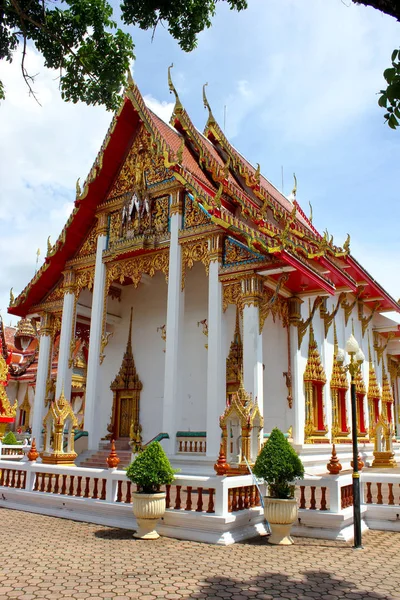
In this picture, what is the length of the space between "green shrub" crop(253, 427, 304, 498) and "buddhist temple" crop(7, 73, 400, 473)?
4.77 ft

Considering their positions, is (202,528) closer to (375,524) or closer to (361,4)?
(375,524)

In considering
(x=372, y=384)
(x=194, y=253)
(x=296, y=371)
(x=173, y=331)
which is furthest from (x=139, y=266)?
(x=372, y=384)

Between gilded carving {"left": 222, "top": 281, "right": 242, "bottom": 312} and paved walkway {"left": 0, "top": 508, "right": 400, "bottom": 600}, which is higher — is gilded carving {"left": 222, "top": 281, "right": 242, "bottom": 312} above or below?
above

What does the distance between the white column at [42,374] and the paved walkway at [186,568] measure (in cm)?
590

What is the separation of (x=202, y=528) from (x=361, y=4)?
4887 millimetres

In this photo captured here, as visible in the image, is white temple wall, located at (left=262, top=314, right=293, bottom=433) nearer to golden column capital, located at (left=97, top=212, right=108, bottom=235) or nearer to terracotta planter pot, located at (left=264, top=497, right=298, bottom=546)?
golden column capital, located at (left=97, top=212, right=108, bottom=235)

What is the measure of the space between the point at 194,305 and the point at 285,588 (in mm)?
8022

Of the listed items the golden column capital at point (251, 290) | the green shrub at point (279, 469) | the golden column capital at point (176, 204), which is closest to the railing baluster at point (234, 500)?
the green shrub at point (279, 469)

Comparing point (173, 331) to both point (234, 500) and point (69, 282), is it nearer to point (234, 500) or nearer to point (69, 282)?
point (69, 282)

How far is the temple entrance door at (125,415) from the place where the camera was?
1200cm

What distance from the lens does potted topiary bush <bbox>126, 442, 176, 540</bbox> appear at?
564 centimetres

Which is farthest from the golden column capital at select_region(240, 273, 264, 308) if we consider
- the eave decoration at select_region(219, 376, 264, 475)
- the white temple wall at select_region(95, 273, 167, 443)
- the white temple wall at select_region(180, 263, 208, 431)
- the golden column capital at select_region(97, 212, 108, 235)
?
the golden column capital at select_region(97, 212, 108, 235)

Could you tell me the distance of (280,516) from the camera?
5426 mm

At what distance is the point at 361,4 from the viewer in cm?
271
